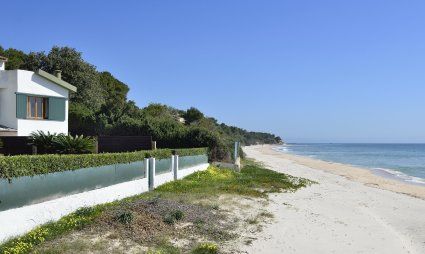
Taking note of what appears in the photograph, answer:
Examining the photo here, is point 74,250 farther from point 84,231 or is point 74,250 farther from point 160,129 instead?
point 160,129

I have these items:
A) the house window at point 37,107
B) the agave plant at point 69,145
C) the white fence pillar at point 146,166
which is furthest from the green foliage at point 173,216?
the house window at point 37,107

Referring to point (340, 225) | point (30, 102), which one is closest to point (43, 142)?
point (30, 102)

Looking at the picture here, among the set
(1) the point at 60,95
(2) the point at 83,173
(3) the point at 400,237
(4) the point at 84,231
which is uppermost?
(1) the point at 60,95

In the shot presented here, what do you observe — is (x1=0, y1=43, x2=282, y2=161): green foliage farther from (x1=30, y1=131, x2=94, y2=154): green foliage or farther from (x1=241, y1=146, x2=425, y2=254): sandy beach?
(x1=30, y1=131, x2=94, y2=154): green foliage

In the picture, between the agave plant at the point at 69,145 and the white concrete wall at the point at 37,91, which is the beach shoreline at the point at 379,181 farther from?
the white concrete wall at the point at 37,91

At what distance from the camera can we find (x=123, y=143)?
98.1ft

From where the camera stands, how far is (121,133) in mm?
40375

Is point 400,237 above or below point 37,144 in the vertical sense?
below

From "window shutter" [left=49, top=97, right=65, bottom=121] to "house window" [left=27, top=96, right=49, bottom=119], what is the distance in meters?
0.22

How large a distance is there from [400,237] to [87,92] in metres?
39.6

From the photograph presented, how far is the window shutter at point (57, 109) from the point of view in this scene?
88.9ft

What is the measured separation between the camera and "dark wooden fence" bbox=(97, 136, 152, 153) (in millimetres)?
29467

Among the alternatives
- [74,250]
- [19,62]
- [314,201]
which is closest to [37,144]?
[74,250]

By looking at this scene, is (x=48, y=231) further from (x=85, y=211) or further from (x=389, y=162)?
(x=389, y=162)
